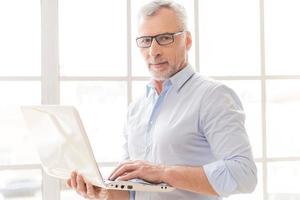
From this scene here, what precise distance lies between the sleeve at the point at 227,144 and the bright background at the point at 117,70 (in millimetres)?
994

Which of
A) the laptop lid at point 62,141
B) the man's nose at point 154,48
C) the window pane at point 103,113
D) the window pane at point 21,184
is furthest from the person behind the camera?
the window pane at point 103,113

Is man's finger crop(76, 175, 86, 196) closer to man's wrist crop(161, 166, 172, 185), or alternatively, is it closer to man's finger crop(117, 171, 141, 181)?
man's finger crop(117, 171, 141, 181)

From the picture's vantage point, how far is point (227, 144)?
141 cm

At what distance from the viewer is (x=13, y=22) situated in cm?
234

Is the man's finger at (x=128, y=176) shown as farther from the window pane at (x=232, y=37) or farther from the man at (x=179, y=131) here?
the window pane at (x=232, y=37)

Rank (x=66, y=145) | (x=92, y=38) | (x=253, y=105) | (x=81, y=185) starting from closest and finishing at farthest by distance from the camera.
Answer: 1. (x=66, y=145)
2. (x=81, y=185)
3. (x=92, y=38)
4. (x=253, y=105)

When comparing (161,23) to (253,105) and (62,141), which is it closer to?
(62,141)

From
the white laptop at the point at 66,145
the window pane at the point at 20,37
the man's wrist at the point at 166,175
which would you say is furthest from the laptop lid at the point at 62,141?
the window pane at the point at 20,37

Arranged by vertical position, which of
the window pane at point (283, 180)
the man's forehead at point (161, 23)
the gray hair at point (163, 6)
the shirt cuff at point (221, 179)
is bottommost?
the window pane at point (283, 180)

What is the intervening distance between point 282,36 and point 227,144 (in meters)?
1.40

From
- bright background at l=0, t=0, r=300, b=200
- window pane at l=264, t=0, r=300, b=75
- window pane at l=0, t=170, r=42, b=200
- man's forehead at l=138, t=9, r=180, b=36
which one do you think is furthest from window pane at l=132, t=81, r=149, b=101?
man's forehead at l=138, t=9, r=180, b=36

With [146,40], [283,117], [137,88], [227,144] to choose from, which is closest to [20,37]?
[137,88]

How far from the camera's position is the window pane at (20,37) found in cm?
232

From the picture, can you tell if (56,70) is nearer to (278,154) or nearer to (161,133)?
(161,133)
